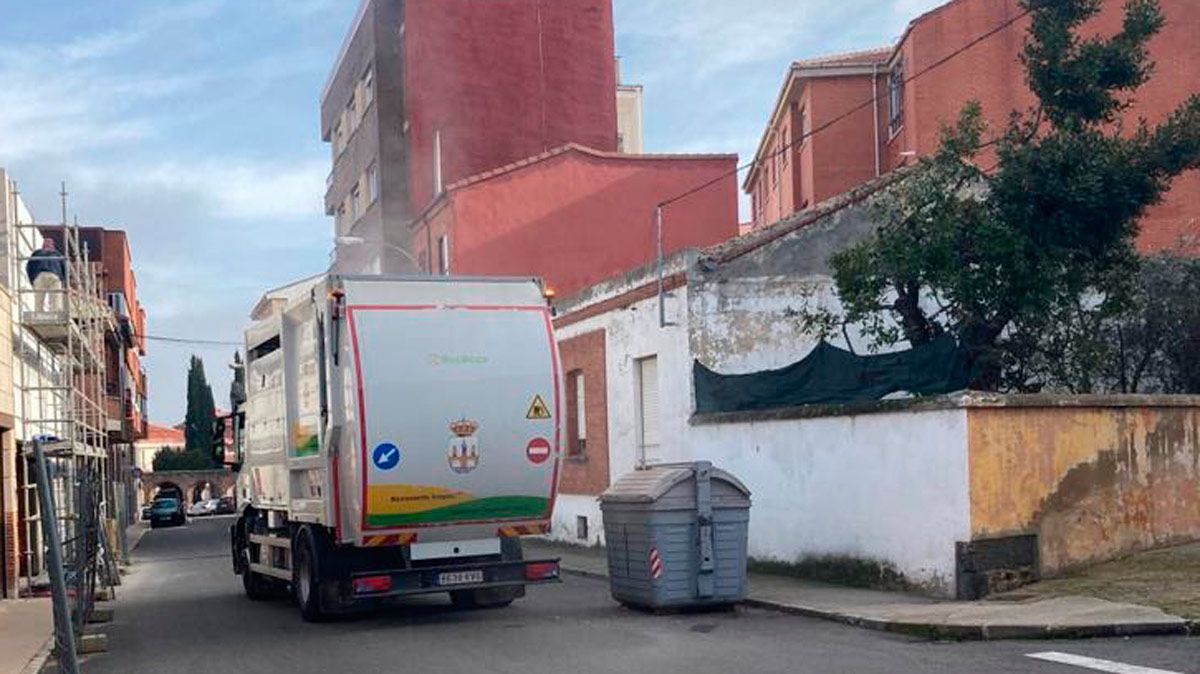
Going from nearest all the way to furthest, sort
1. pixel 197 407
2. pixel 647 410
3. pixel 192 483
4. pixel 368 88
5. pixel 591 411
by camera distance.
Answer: pixel 647 410, pixel 591 411, pixel 368 88, pixel 192 483, pixel 197 407

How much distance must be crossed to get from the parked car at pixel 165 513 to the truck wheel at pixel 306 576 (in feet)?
156

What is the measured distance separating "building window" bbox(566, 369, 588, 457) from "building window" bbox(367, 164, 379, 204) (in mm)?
17961

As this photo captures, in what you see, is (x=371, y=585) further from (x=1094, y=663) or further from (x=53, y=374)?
(x=53, y=374)

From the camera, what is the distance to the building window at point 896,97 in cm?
3375

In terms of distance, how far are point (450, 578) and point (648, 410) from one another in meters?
8.92

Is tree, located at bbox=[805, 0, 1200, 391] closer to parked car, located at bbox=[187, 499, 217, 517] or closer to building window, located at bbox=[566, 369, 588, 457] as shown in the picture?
building window, located at bbox=[566, 369, 588, 457]

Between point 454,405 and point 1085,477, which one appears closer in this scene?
point 454,405

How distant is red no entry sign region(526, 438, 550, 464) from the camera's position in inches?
544

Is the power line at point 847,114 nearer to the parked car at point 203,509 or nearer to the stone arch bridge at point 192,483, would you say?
the parked car at point 203,509

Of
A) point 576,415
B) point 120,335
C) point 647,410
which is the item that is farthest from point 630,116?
point 647,410

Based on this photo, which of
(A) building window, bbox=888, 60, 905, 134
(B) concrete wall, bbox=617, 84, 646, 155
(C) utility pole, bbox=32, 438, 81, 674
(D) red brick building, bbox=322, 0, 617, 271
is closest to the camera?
(C) utility pole, bbox=32, 438, 81, 674

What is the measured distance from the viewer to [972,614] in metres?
12.2

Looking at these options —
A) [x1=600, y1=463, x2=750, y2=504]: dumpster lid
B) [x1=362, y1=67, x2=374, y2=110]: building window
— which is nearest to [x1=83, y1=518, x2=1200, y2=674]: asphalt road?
[x1=600, y1=463, x2=750, y2=504]: dumpster lid

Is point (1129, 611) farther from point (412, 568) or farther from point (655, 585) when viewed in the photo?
point (412, 568)
